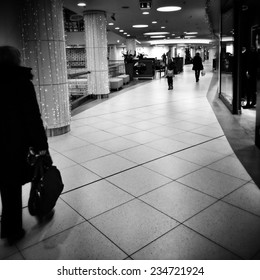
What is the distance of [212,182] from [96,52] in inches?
352

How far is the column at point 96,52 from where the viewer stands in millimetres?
11047

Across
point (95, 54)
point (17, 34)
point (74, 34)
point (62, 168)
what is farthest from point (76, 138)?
point (74, 34)

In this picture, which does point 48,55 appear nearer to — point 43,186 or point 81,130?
point 81,130

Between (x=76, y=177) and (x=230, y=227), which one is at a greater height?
(x=76, y=177)

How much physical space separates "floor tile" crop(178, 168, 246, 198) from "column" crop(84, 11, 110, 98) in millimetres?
8281

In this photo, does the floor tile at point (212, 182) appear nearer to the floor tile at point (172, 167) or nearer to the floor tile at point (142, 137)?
the floor tile at point (172, 167)

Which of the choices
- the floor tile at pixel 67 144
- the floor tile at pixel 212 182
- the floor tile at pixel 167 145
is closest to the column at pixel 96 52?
the floor tile at pixel 67 144

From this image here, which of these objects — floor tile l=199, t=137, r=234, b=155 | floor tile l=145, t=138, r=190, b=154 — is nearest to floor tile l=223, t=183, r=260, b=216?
floor tile l=199, t=137, r=234, b=155

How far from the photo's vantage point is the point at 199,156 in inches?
174

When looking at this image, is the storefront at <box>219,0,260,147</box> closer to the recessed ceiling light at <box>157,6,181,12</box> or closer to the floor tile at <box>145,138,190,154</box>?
the floor tile at <box>145,138,190,154</box>

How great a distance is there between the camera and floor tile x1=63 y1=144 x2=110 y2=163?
14.8 feet

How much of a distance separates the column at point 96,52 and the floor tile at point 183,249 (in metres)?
9.54

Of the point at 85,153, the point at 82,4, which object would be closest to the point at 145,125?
the point at 85,153
